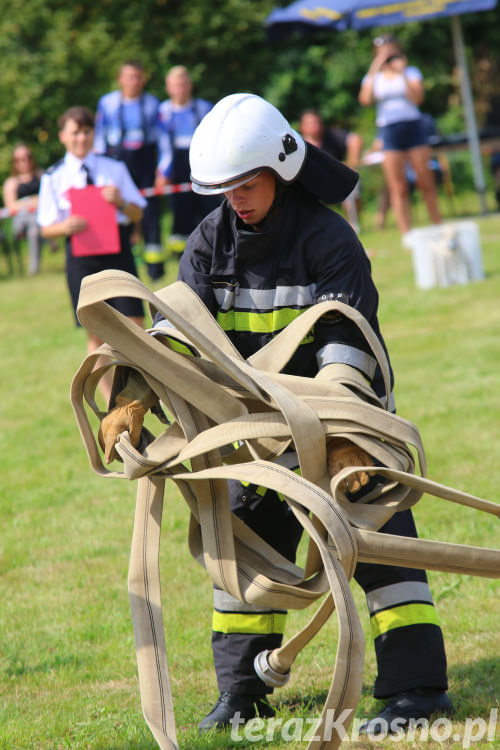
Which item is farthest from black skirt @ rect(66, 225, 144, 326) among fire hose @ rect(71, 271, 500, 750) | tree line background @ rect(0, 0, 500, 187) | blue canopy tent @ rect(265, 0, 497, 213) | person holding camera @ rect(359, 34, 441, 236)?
tree line background @ rect(0, 0, 500, 187)

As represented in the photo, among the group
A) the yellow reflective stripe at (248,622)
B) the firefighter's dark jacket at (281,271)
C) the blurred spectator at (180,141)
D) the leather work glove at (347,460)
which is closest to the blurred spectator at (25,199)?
the blurred spectator at (180,141)

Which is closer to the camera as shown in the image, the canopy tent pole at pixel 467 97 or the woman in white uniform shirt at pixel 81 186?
the woman in white uniform shirt at pixel 81 186

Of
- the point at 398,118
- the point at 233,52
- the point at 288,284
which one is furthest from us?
the point at 233,52

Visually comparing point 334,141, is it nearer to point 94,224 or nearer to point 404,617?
point 94,224

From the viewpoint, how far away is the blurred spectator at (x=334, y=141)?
14.6m

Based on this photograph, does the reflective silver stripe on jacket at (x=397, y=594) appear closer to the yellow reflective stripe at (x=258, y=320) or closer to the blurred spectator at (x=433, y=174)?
the yellow reflective stripe at (x=258, y=320)

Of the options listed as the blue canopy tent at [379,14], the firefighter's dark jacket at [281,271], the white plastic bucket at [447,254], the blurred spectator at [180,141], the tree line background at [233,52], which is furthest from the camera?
the tree line background at [233,52]

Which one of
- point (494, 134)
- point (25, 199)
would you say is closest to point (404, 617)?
point (25, 199)

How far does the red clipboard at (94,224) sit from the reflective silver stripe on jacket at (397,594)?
14.9ft

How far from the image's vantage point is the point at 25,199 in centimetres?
1670

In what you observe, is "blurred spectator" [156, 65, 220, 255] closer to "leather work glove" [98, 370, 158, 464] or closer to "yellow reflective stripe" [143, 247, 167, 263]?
"yellow reflective stripe" [143, 247, 167, 263]

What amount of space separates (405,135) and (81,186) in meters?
6.14

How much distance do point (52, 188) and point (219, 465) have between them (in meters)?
5.17

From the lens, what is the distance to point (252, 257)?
3.43 metres
